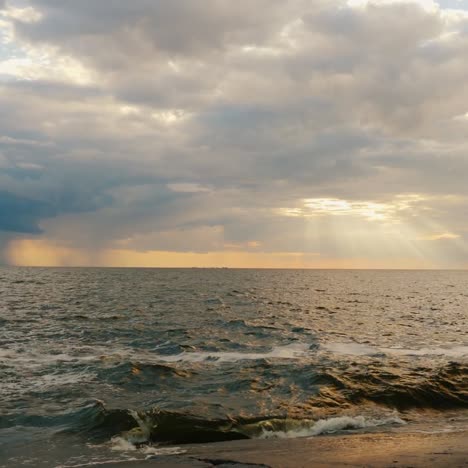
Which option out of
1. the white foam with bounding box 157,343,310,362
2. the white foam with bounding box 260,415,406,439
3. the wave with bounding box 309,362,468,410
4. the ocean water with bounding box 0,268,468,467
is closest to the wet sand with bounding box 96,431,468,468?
the white foam with bounding box 260,415,406,439

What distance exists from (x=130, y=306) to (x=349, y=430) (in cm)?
4328

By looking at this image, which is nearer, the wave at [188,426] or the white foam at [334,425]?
the wave at [188,426]

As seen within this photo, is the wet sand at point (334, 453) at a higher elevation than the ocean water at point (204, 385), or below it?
higher

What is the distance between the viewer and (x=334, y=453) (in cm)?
1098

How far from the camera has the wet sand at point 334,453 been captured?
32.6 feet

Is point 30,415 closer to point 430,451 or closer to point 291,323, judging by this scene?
point 430,451

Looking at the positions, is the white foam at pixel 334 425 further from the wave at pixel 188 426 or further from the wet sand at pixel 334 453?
the wet sand at pixel 334 453

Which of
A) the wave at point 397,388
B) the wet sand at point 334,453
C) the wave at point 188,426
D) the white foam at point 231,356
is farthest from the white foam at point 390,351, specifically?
the wet sand at point 334,453

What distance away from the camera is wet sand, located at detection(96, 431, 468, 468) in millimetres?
9938

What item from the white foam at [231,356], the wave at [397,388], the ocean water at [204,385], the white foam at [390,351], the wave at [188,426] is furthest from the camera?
the white foam at [390,351]

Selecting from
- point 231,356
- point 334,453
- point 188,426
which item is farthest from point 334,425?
point 231,356

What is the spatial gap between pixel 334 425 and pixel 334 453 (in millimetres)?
3878

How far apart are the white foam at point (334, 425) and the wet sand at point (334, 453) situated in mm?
966

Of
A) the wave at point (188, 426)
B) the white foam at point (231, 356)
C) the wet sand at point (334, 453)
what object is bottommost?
the white foam at point (231, 356)
